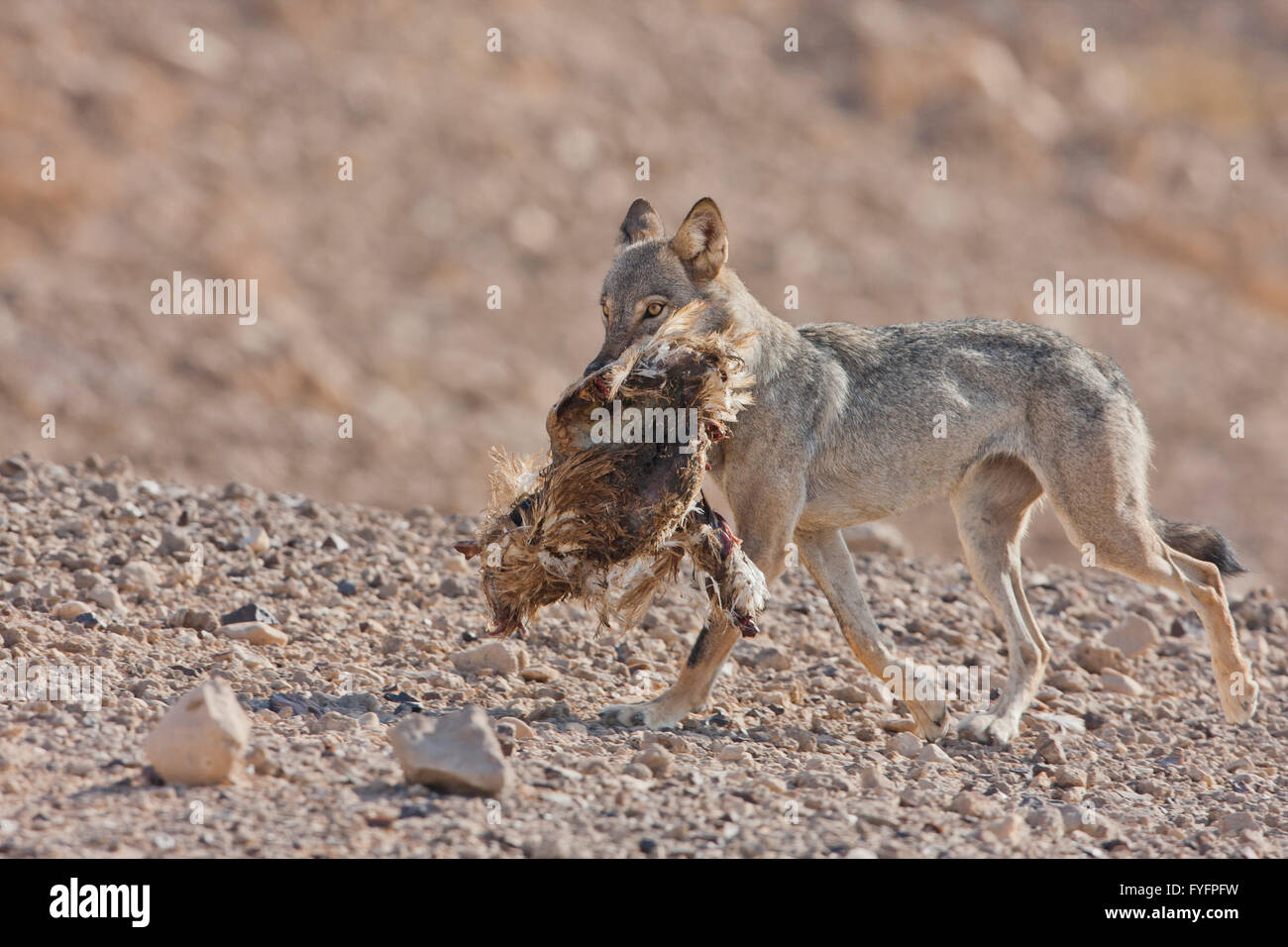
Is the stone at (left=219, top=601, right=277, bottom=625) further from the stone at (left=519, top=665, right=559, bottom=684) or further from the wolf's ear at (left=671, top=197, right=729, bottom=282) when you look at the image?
the wolf's ear at (left=671, top=197, right=729, bottom=282)

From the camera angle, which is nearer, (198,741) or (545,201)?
(198,741)

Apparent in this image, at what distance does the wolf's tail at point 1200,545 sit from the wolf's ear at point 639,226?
3.59 m

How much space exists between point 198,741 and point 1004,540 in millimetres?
5098

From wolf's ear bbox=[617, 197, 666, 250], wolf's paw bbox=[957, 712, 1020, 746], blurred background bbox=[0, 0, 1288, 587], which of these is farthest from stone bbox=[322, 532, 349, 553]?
blurred background bbox=[0, 0, 1288, 587]

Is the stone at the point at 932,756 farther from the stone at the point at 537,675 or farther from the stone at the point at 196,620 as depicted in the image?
the stone at the point at 196,620

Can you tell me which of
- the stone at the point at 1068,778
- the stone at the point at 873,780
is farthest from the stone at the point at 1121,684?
the stone at the point at 873,780

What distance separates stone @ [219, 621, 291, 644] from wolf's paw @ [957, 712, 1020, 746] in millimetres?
3898

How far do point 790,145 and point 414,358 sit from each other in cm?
1088

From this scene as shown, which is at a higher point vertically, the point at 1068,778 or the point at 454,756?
the point at 454,756

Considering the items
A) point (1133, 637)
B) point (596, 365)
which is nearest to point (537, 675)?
point (596, 365)

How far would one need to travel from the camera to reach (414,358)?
20609mm

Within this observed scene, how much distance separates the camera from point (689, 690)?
7.27 meters

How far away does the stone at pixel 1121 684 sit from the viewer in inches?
353

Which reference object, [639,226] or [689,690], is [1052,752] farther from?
[639,226]
